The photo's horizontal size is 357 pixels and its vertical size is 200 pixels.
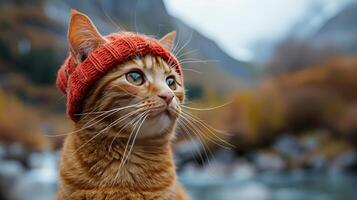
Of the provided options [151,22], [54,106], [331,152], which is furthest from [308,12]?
[54,106]

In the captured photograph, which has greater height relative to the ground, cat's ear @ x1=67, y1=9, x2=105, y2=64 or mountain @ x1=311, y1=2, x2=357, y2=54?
mountain @ x1=311, y1=2, x2=357, y2=54

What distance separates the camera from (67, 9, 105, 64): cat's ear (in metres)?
0.67

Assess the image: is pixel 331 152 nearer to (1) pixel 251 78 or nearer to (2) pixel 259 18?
(1) pixel 251 78

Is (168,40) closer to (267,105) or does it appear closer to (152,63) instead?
(152,63)

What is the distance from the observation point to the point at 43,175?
228 centimetres

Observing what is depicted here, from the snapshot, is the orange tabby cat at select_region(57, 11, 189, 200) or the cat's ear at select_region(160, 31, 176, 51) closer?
the orange tabby cat at select_region(57, 11, 189, 200)

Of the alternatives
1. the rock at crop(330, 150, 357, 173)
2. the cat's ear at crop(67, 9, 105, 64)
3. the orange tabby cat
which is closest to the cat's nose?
the orange tabby cat

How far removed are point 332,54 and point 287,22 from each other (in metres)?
0.38

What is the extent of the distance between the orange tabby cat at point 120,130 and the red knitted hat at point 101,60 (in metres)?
0.01

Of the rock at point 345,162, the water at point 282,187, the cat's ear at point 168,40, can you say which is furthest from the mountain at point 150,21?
the rock at point 345,162

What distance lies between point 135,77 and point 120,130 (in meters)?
0.08

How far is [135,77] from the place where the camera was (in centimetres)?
68

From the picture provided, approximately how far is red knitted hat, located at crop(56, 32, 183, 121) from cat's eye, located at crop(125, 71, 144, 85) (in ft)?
0.07

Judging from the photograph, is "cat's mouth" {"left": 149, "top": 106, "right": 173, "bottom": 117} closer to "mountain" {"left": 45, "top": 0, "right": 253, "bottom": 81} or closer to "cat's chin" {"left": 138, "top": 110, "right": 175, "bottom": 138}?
"cat's chin" {"left": 138, "top": 110, "right": 175, "bottom": 138}
